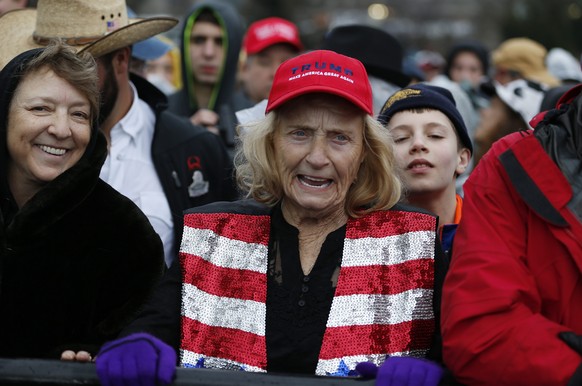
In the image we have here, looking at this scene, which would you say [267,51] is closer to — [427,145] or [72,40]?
[72,40]

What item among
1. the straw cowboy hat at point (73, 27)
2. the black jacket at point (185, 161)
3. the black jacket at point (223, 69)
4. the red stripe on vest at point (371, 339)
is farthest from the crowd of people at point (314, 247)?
the black jacket at point (223, 69)

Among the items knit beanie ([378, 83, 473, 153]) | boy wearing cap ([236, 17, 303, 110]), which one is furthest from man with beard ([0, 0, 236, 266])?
boy wearing cap ([236, 17, 303, 110])

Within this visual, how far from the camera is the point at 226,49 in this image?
7.07m

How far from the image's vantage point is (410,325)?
3.41 m

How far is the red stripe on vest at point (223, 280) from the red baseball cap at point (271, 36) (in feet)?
13.5

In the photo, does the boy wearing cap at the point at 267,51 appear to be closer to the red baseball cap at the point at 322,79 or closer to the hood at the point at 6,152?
the hood at the point at 6,152

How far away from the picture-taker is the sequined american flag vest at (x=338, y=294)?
341 cm

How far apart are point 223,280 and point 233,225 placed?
0.22m

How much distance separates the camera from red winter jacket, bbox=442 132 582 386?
2.91 m

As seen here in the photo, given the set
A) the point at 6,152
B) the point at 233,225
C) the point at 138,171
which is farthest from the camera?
the point at 138,171

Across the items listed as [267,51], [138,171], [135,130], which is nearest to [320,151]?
[138,171]

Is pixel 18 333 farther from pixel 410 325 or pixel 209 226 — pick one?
pixel 410 325

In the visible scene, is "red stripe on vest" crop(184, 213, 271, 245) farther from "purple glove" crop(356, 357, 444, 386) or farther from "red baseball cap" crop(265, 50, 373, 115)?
→ "purple glove" crop(356, 357, 444, 386)

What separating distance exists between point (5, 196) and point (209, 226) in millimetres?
847
